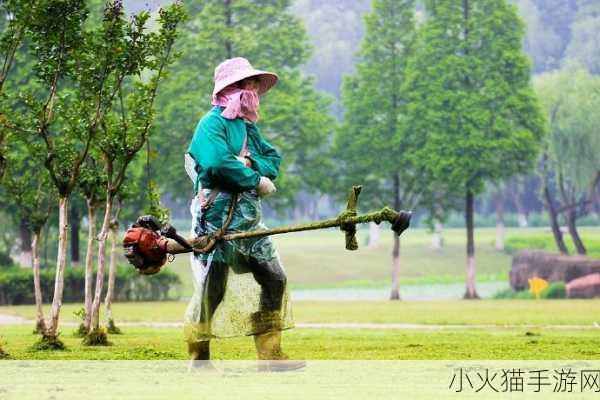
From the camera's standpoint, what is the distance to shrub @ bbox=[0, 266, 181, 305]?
134ft

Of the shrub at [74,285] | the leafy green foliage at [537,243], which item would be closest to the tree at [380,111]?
the shrub at [74,285]

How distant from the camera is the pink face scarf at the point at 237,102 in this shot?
33.9 feet

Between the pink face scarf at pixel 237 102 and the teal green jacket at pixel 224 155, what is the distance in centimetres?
5

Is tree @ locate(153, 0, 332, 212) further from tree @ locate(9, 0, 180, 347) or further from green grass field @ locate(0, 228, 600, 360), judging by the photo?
tree @ locate(9, 0, 180, 347)

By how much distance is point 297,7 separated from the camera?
356ft

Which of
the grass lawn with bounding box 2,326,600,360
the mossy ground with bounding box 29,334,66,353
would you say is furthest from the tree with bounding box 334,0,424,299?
the mossy ground with bounding box 29,334,66,353

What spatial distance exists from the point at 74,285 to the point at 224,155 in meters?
33.0

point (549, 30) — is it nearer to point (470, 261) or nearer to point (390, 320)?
point (470, 261)

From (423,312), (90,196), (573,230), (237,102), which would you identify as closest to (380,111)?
(423,312)

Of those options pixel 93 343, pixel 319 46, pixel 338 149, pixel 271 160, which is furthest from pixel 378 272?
pixel 271 160

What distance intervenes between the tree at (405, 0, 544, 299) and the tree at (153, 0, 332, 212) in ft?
14.5

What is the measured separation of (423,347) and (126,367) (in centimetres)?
559

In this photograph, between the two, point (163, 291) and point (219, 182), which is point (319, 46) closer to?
point (163, 291)

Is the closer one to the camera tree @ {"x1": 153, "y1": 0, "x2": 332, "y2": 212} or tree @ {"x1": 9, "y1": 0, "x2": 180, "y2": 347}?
tree @ {"x1": 9, "y1": 0, "x2": 180, "y2": 347}
